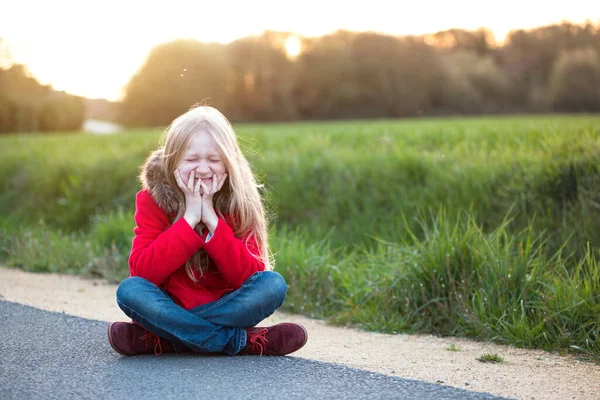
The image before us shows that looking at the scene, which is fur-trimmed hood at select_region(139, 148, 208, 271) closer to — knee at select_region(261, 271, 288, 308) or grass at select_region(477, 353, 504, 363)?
knee at select_region(261, 271, 288, 308)

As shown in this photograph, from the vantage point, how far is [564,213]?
18.1ft

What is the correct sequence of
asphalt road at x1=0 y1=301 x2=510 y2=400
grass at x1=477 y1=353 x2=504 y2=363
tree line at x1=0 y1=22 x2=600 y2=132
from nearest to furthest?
asphalt road at x1=0 y1=301 x2=510 y2=400 < grass at x1=477 y1=353 x2=504 y2=363 < tree line at x1=0 y1=22 x2=600 y2=132

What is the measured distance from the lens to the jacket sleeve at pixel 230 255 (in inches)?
119

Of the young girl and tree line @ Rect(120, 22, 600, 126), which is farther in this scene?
tree line @ Rect(120, 22, 600, 126)

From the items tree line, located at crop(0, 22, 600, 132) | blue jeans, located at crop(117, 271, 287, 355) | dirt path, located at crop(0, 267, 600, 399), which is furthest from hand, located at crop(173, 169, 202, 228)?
tree line, located at crop(0, 22, 600, 132)

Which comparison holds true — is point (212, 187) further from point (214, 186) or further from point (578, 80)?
Answer: point (578, 80)

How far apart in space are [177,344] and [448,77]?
1072 inches

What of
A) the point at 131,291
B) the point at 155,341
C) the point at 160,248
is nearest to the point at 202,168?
the point at 160,248

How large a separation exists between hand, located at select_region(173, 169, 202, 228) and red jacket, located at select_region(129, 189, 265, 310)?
5 cm

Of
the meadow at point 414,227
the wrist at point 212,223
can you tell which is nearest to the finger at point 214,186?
the wrist at point 212,223

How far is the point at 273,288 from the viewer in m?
3.12

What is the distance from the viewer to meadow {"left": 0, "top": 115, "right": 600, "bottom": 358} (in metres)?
4.20

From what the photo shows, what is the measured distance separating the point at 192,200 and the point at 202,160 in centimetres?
20

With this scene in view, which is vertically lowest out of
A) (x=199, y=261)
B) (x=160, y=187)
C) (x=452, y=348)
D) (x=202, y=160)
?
(x=452, y=348)
